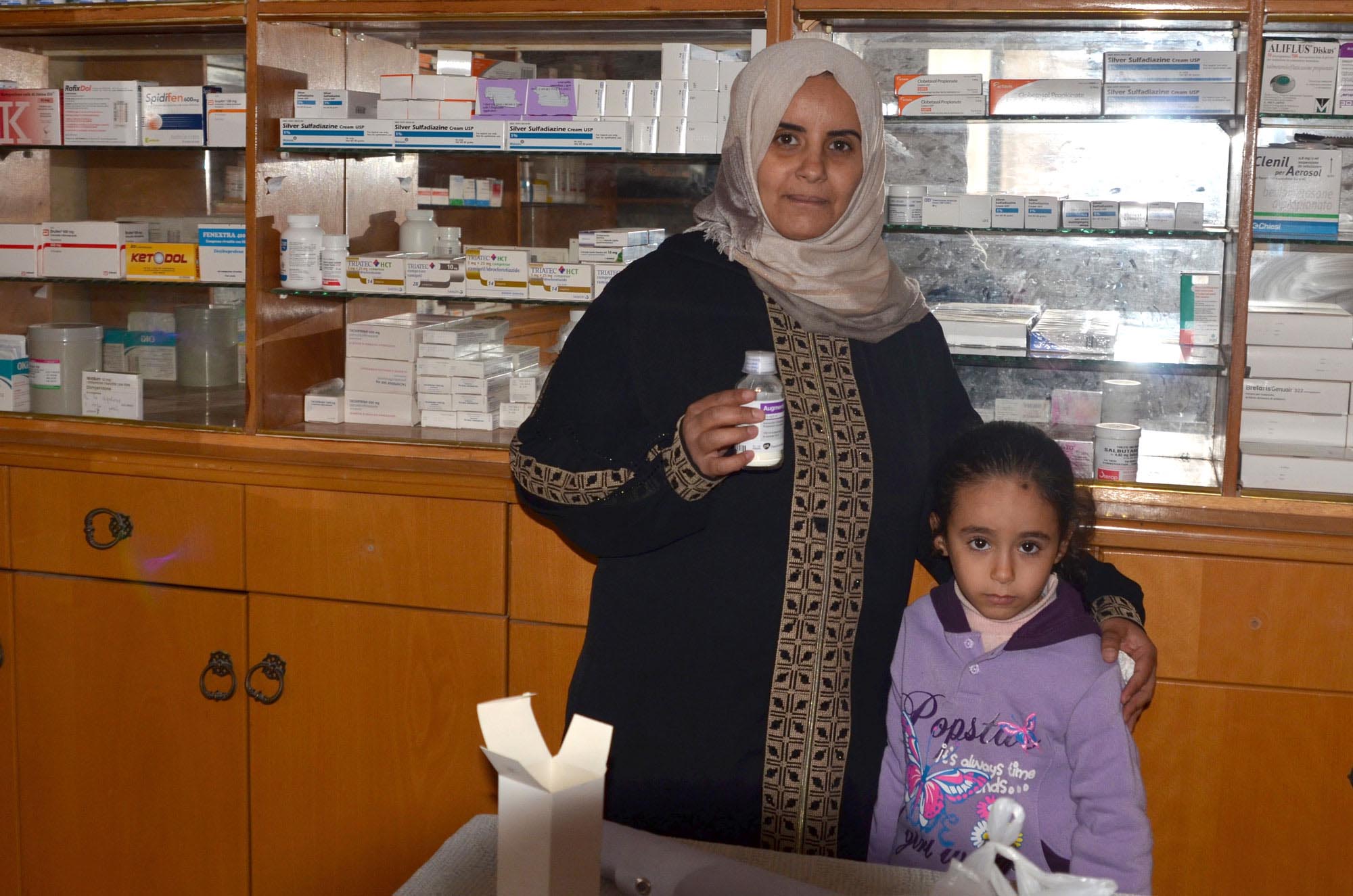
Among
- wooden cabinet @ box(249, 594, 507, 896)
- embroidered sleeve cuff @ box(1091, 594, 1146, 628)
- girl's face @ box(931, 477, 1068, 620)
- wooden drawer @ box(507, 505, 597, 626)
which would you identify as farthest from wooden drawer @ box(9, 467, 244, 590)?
embroidered sleeve cuff @ box(1091, 594, 1146, 628)

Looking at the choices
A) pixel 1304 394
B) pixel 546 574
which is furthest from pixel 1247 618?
pixel 546 574

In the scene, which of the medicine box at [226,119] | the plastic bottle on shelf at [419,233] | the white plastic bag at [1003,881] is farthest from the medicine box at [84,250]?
the white plastic bag at [1003,881]

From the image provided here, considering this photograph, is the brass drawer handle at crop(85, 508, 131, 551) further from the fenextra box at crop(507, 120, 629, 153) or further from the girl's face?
the girl's face

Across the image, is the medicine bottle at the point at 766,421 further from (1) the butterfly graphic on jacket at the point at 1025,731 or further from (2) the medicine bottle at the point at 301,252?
(2) the medicine bottle at the point at 301,252

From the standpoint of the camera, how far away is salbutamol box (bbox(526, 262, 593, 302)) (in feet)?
8.68

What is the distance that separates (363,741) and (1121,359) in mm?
1732

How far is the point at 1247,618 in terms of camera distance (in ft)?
7.52

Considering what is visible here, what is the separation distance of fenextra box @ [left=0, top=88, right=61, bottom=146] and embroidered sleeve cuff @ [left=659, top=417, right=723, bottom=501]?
6.37 ft

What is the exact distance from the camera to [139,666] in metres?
2.76

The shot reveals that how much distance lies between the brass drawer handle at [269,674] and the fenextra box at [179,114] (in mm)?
1129

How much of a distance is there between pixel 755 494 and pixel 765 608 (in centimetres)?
16

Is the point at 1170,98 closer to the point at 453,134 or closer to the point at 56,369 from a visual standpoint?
the point at 453,134

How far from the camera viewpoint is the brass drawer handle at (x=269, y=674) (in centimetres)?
267

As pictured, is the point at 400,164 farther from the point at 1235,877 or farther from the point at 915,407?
the point at 1235,877
